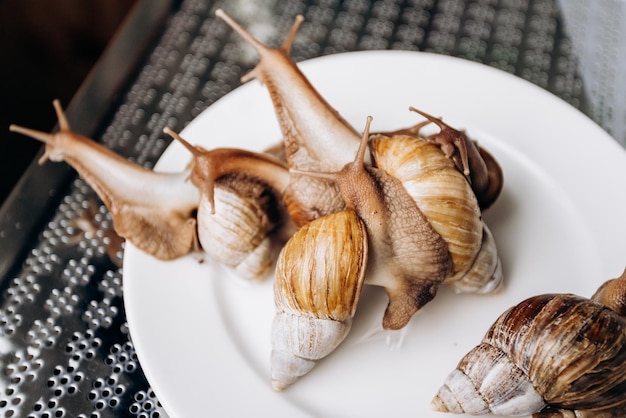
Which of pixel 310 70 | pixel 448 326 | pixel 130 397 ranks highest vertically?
pixel 310 70

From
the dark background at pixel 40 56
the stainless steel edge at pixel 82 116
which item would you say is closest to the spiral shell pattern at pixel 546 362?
the stainless steel edge at pixel 82 116

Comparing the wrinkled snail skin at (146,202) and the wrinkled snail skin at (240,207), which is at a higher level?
the wrinkled snail skin at (240,207)

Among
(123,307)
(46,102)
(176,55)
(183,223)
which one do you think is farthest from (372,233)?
(46,102)

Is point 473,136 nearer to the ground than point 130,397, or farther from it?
farther from it

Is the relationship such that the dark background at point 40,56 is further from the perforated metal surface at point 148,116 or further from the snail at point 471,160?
the snail at point 471,160

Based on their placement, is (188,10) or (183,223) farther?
(188,10)

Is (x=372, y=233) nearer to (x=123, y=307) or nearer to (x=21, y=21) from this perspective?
(x=123, y=307)

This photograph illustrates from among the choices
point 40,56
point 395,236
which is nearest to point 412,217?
point 395,236
